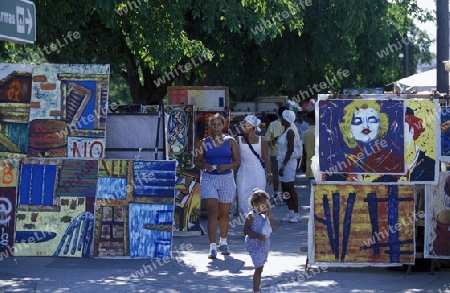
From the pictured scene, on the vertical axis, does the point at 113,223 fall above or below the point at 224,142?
below

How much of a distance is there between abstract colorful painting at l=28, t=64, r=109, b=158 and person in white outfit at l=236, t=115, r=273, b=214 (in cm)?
208

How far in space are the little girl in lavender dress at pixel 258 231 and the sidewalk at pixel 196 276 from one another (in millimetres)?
604

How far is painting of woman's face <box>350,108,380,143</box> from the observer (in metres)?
10.1

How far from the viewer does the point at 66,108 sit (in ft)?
36.4

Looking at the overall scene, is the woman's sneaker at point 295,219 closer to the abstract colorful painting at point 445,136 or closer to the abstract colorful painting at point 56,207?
the abstract colorful painting at point 56,207

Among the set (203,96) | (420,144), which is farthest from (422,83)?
(420,144)

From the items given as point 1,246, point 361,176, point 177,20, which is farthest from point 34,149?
point 177,20

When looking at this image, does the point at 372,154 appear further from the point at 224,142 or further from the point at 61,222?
the point at 61,222

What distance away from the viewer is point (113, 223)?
1098 cm

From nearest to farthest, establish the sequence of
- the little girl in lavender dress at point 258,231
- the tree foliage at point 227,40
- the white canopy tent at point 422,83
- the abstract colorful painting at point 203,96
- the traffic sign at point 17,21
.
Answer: the traffic sign at point 17,21 < the little girl in lavender dress at point 258,231 < the tree foliage at point 227,40 < the abstract colorful painting at point 203,96 < the white canopy tent at point 422,83

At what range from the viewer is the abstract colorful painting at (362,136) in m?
10.1

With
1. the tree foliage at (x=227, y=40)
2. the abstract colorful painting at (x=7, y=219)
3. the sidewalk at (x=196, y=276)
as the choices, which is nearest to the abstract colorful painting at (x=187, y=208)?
the sidewalk at (x=196, y=276)

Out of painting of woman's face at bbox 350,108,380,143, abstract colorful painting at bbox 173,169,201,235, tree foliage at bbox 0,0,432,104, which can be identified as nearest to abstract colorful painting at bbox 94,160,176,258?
painting of woman's face at bbox 350,108,380,143

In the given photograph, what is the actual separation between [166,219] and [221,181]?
1.03 metres
